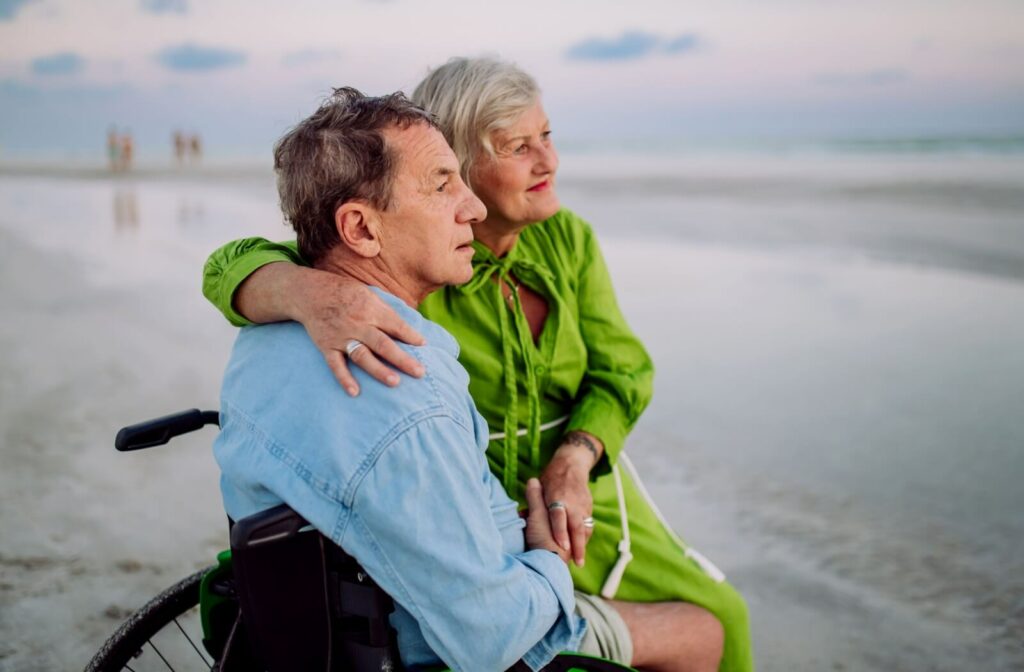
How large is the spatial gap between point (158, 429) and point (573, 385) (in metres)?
0.95

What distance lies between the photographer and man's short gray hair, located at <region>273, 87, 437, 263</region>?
1.55 m

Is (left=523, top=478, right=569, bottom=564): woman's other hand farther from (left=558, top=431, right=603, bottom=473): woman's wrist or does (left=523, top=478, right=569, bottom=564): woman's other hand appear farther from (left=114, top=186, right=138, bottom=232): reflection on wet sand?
(left=114, top=186, right=138, bottom=232): reflection on wet sand

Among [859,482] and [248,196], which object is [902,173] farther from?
[859,482]

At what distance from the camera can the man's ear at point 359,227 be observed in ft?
5.10

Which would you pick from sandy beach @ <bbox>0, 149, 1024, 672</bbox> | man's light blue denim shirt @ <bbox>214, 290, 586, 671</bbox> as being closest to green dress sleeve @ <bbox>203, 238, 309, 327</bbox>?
man's light blue denim shirt @ <bbox>214, 290, 586, 671</bbox>

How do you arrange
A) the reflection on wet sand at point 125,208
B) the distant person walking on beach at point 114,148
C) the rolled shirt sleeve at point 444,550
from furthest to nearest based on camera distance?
the distant person walking on beach at point 114,148 < the reflection on wet sand at point 125,208 < the rolled shirt sleeve at point 444,550

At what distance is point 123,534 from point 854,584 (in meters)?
2.69

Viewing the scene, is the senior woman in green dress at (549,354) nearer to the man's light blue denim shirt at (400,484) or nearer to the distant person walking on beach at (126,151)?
the man's light blue denim shirt at (400,484)

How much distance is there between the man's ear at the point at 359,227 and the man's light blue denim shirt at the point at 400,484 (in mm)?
176

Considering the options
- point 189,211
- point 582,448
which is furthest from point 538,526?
point 189,211

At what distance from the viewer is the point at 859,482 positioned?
4117 mm

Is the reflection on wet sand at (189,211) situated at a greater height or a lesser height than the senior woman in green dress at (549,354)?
lesser

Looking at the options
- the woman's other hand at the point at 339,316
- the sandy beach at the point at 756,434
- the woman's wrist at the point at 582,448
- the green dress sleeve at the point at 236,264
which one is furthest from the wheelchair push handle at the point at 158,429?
the sandy beach at the point at 756,434

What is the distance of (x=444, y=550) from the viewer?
135cm
